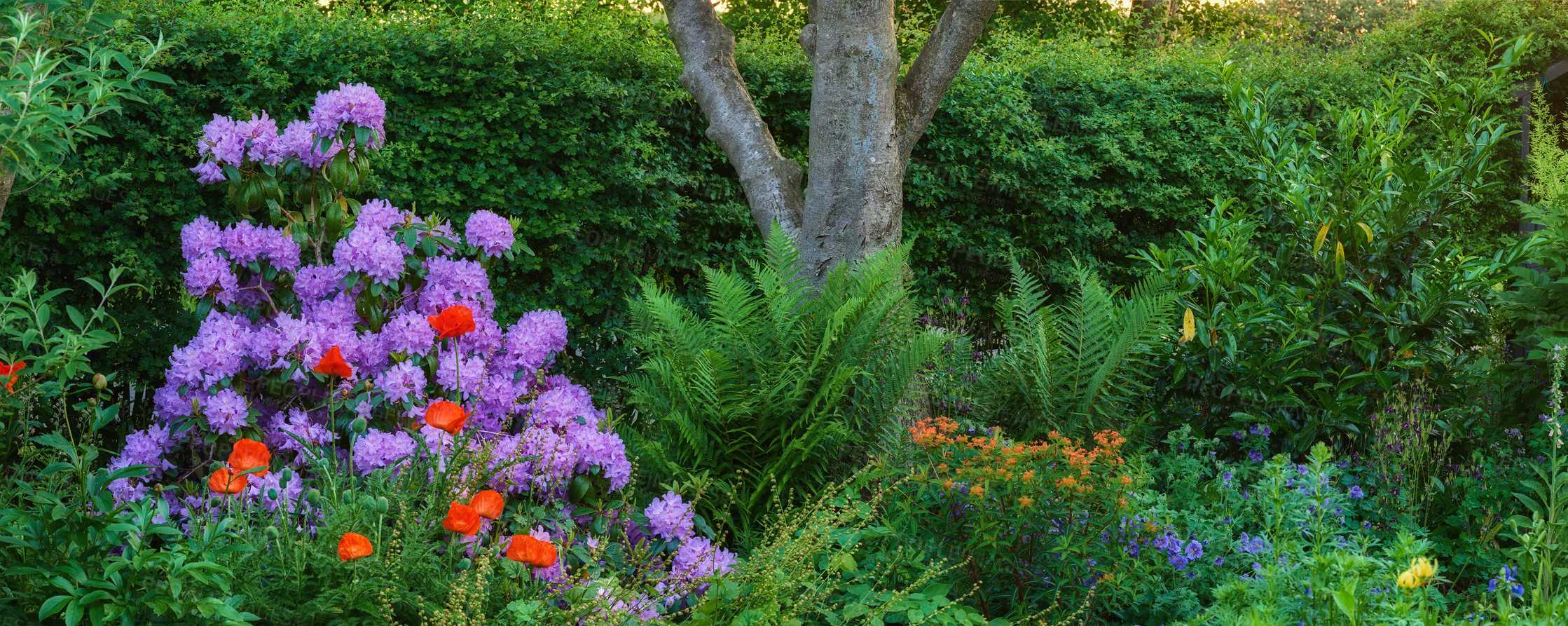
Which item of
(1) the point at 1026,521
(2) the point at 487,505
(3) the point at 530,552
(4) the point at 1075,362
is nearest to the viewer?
(3) the point at 530,552

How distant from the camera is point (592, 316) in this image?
5.47m

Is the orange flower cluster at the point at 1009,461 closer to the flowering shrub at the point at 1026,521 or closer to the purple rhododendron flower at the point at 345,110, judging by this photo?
the flowering shrub at the point at 1026,521

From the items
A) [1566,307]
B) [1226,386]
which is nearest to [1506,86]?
[1566,307]

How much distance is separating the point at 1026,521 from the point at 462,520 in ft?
4.74

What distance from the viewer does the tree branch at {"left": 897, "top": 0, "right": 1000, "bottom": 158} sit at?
14.7 ft

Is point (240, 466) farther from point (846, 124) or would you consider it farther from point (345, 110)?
point (846, 124)

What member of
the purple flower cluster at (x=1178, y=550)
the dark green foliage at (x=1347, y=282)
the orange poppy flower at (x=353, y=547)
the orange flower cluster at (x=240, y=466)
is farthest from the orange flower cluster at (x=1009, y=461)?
the orange flower cluster at (x=240, y=466)

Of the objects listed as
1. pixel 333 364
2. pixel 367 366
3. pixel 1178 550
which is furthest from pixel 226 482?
pixel 1178 550

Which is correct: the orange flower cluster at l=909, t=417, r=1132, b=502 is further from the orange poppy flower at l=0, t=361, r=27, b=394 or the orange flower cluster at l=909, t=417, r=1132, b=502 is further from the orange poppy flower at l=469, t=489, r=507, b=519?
the orange poppy flower at l=0, t=361, r=27, b=394

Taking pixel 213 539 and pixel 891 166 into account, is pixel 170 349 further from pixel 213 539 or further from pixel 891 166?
pixel 891 166

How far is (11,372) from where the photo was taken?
241 cm

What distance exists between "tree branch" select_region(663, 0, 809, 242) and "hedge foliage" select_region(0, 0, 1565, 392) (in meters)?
0.63

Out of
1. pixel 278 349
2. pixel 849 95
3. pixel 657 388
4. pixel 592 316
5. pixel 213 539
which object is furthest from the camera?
pixel 592 316

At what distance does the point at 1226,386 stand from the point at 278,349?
341 cm
